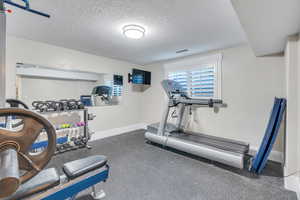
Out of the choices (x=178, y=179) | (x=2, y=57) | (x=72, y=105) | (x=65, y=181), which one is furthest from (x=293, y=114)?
(x=72, y=105)

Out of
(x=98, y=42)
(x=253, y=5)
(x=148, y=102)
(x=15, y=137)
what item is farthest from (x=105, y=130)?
(x=253, y=5)

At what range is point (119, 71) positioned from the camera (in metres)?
4.52

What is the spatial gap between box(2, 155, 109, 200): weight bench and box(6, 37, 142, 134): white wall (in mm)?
2487

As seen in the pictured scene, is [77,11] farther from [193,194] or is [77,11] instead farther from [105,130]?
[105,130]

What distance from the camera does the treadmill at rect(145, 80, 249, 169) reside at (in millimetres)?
2383

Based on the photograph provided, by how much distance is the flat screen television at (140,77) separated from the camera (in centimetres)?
464

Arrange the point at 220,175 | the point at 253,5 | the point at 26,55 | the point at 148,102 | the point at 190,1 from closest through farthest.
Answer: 1. the point at 253,5
2. the point at 190,1
3. the point at 220,175
4. the point at 26,55
5. the point at 148,102

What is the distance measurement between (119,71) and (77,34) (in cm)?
194

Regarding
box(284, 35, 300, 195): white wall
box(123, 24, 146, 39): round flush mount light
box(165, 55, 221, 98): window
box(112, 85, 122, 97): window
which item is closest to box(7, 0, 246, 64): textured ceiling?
box(123, 24, 146, 39): round flush mount light

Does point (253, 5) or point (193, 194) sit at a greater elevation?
point (253, 5)

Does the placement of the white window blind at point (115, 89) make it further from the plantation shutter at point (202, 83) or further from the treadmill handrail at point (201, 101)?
→ the plantation shutter at point (202, 83)

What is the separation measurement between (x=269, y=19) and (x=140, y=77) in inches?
140

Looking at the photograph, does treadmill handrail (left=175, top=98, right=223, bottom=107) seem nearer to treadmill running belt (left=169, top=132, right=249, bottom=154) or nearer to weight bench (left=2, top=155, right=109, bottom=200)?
treadmill running belt (left=169, top=132, right=249, bottom=154)

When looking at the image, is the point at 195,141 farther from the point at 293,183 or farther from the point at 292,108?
the point at 292,108
